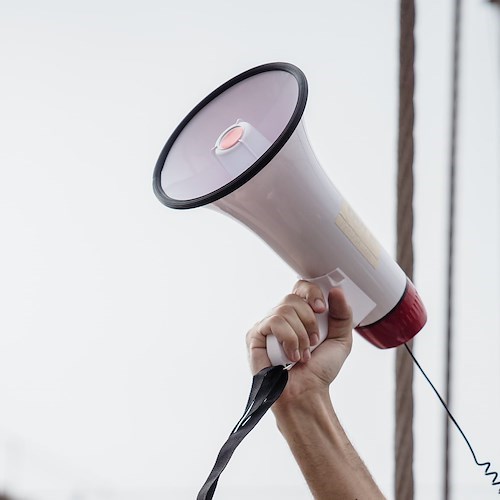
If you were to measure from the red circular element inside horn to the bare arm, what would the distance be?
17 cm

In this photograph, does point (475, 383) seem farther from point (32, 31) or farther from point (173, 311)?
point (32, 31)

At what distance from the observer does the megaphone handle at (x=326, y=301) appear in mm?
724

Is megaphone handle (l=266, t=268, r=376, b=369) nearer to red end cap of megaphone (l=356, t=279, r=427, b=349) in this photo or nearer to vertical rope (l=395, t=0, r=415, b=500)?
red end cap of megaphone (l=356, t=279, r=427, b=349)

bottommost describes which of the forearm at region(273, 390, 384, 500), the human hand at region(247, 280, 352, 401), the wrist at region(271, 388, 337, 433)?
the forearm at region(273, 390, 384, 500)

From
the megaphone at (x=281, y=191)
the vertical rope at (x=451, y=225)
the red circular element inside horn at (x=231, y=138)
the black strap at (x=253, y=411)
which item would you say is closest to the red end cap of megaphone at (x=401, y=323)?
the megaphone at (x=281, y=191)

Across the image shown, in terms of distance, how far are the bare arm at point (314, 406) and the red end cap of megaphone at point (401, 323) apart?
38mm

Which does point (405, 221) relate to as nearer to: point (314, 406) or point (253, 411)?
point (314, 406)

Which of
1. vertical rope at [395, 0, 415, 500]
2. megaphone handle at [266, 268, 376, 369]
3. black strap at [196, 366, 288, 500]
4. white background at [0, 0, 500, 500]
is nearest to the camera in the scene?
black strap at [196, 366, 288, 500]

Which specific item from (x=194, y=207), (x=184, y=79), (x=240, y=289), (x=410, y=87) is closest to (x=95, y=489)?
(x=240, y=289)

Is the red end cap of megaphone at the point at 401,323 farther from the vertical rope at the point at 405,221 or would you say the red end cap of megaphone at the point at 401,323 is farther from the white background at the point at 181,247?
the vertical rope at the point at 405,221

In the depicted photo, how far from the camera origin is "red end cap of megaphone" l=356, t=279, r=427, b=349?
0.81 meters

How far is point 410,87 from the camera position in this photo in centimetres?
113

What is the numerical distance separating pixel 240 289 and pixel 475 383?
2.30 ft

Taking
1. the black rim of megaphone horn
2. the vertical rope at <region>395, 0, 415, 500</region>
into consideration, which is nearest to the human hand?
the black rim of megaphone horn
